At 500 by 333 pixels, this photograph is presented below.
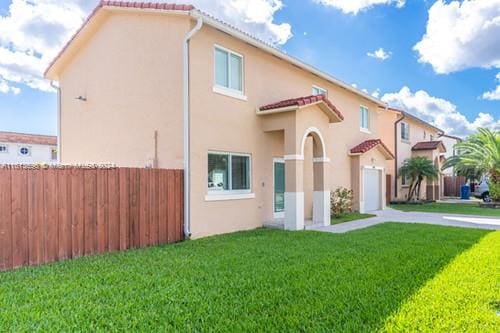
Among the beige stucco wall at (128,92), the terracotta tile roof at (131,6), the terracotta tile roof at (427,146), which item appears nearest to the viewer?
the terracotta tile roof at (131,6)

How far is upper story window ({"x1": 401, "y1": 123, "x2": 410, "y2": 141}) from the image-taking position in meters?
27.7

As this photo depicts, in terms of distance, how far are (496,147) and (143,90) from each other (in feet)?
71.1

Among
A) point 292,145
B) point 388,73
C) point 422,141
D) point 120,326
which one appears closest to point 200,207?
point 292,145

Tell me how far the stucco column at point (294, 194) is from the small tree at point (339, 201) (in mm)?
4475

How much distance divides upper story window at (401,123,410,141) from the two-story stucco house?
15.1m

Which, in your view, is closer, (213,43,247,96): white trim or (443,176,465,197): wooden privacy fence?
(213,43,247,96): white trim

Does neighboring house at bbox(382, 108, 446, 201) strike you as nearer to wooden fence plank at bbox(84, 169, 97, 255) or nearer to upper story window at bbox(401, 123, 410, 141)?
upper story window at bbox(401, 123, 410, 141)

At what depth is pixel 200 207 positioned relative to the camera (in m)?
10.8

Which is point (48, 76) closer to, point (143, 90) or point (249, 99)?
point (143, 90)

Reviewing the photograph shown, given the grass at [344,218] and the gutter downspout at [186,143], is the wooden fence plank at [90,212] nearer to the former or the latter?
the gutter downspout at [186,143]

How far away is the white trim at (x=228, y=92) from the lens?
1147 cm

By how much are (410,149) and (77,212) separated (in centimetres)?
2739

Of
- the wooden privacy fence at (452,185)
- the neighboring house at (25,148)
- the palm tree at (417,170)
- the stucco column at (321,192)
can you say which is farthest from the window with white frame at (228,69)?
the neighboring house at (25,148)

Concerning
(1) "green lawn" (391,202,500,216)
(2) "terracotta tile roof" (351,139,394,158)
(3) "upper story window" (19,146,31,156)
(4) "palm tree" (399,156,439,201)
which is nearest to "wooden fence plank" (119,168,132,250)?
(2) "terracotta tile roof" (351,139,394,158)
